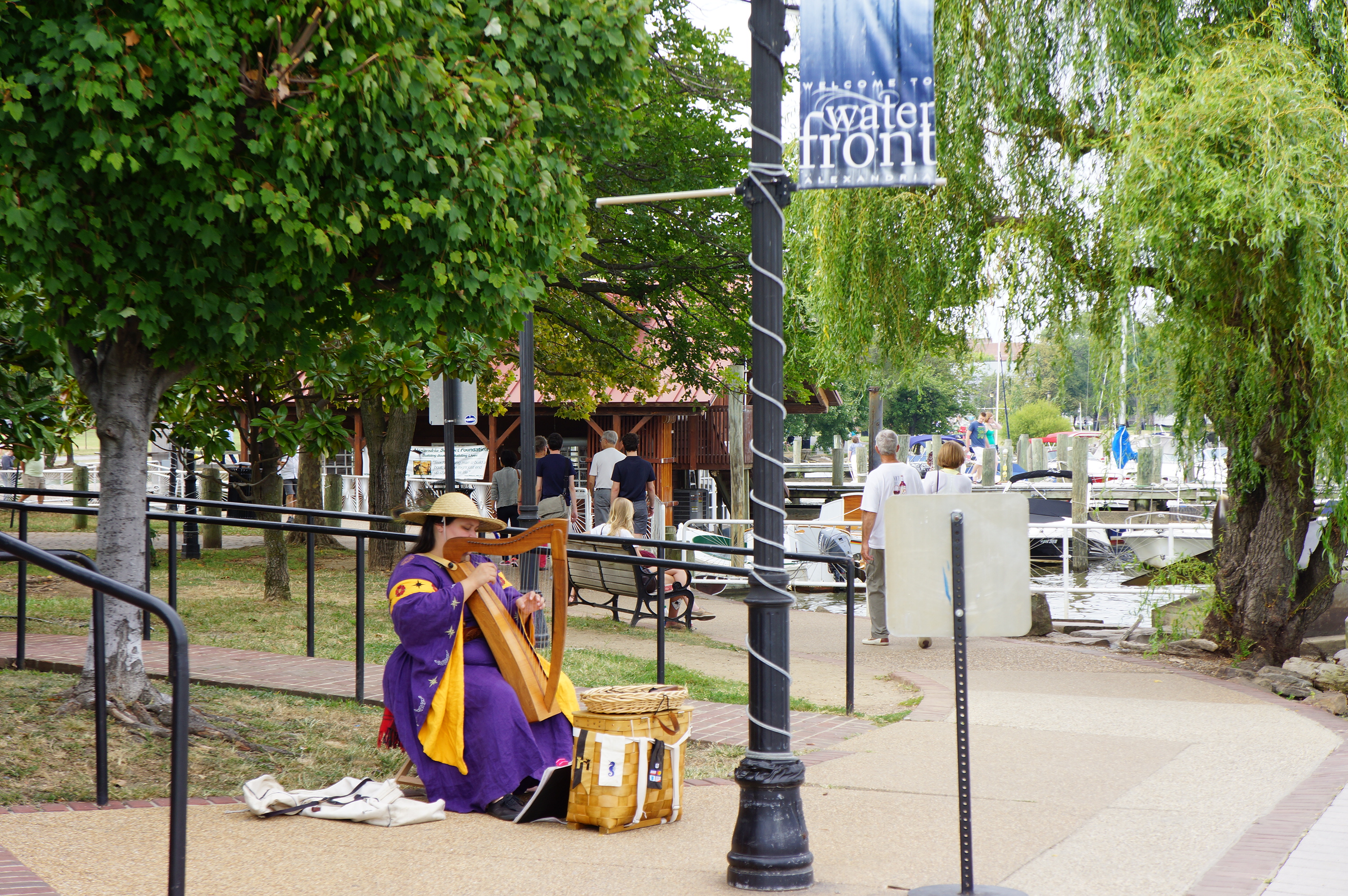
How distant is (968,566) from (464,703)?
228 cm

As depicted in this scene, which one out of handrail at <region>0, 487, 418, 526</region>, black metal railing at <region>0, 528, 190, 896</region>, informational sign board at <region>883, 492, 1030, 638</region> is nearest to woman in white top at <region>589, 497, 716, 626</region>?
handrail at <region>0, 487, 418, 526</region>

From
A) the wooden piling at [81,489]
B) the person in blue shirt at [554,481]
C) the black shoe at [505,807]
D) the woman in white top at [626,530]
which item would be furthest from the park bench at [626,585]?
the wooden piling at [81,489]

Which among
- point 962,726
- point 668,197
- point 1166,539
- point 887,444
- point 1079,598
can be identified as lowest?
point 1079,598

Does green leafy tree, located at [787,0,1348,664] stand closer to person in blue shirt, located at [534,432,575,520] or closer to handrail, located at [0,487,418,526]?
handrail, located at [0,487,418,526]

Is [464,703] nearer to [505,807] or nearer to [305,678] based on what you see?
[505,807]

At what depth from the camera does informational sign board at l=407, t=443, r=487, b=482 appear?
874 inches

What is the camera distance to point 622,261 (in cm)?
1556

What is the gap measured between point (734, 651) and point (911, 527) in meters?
6.70

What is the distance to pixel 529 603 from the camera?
5430mm

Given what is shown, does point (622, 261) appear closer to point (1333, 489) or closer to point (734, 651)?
point (734, 651)

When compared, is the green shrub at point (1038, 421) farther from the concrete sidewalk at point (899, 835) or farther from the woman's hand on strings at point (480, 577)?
the woman's hand on strings at point (480, 577)

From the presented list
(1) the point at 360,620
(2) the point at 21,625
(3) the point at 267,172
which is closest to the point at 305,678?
(1) the point at 360,620

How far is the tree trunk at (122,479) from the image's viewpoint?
242 inches

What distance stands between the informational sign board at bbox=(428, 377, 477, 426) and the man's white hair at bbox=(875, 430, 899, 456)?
135 inches
